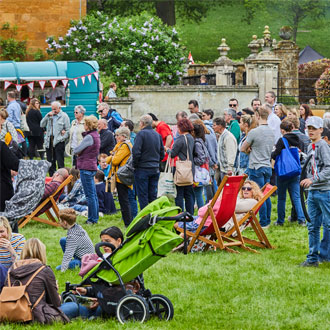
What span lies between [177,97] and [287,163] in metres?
10.7

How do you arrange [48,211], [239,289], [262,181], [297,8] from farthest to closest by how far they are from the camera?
1. [297,8]
2. [48,211]
3. [262,181]
4. [239,289]

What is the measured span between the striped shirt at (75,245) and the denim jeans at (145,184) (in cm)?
263

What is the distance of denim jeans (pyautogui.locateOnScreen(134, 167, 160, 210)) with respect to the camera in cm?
1261

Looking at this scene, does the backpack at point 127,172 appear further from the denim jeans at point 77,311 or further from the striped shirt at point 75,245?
the denim jeans at point 77,311

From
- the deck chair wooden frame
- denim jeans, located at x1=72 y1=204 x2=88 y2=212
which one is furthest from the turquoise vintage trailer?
the deck chair wooden frame

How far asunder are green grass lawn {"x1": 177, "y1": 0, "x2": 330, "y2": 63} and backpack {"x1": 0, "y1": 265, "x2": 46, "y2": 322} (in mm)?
46368

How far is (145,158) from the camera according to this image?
12.5 meters

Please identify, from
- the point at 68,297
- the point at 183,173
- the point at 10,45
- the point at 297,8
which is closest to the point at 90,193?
the point at 183,173

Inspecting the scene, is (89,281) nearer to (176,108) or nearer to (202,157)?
(202,157)

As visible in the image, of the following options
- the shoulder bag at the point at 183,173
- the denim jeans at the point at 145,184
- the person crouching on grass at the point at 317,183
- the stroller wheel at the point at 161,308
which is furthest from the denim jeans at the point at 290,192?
the stroller wheel at the point at 161,308

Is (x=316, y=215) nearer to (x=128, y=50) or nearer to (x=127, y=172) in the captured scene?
(x=127, y=172)

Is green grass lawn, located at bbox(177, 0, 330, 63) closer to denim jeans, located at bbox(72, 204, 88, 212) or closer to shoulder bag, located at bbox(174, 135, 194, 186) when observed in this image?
denim jeans, located at bbox(72, 204, 88, 212)

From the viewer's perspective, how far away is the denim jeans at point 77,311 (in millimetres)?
7770

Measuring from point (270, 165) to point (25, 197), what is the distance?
4025mm
